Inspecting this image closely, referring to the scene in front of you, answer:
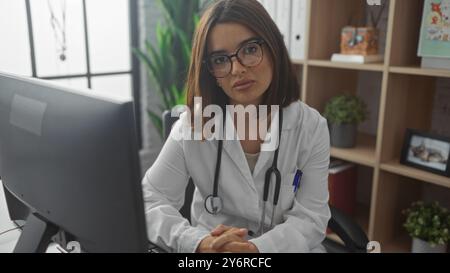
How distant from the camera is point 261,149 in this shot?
130 cm

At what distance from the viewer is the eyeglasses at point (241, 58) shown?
1167 mm

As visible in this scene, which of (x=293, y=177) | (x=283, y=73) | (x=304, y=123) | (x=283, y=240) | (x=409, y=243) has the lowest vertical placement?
(x=409, y=243)

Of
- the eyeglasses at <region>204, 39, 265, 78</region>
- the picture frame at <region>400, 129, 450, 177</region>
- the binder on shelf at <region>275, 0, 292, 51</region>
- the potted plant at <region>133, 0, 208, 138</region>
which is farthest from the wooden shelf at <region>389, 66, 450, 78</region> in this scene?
the potted plant at <region>133, 0, 208, 138</region>

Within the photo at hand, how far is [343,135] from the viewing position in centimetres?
207

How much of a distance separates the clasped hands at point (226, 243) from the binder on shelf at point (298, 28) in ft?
4.14

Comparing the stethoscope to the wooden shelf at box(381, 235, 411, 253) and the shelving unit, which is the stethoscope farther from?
the wooden shelf at box(381, 235, 411, 253)

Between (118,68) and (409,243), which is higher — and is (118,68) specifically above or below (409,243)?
above

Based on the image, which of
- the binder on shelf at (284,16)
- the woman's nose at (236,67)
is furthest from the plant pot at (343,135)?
the woman's nose at (236,67)

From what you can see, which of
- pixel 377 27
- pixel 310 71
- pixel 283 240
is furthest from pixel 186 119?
pixel 377 27

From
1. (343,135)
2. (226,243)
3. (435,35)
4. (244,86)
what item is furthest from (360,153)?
(226,243)

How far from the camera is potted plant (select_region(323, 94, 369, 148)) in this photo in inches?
79.9

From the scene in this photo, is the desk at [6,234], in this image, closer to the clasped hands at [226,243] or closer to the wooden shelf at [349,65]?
the clasped hands at [226,243]
